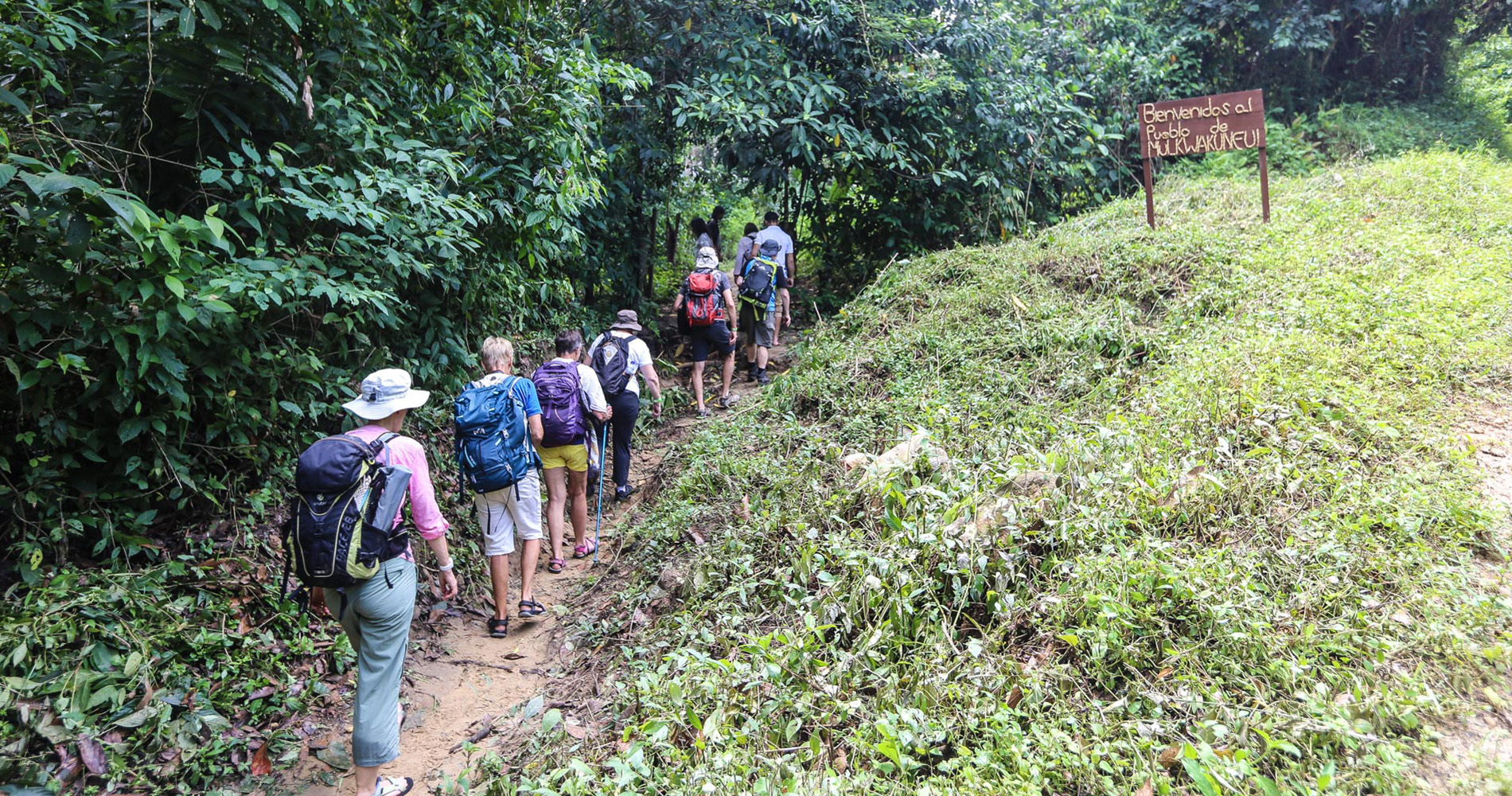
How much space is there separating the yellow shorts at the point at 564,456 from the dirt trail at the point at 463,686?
0.78 metres

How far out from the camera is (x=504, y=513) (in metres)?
5.29

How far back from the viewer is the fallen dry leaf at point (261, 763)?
3902mm

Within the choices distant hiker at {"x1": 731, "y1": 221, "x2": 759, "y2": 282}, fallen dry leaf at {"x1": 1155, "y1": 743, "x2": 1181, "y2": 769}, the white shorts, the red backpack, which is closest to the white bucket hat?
the white shorts

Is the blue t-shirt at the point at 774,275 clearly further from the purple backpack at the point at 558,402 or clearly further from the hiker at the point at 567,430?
the purple backpack at the point at 558,402

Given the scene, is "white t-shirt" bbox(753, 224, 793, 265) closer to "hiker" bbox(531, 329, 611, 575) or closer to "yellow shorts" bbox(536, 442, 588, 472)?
"hiker" bbox(531, 329, 611, 575)

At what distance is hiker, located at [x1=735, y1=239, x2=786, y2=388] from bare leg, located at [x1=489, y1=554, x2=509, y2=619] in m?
4.87

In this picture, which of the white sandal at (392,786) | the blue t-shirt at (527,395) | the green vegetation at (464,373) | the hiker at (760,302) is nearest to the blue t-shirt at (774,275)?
the hiker at (760,302)

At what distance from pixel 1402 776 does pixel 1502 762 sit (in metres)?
0.36

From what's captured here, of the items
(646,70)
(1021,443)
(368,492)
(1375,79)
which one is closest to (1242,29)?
(1375,79)

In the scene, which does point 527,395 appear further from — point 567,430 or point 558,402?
point 567,430

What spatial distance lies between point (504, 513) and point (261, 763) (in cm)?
185

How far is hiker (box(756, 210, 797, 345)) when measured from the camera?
10039 millimetres

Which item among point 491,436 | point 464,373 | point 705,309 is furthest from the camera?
point 705,309

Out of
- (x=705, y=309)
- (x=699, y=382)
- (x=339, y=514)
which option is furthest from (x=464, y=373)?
(x=339, y=514)
